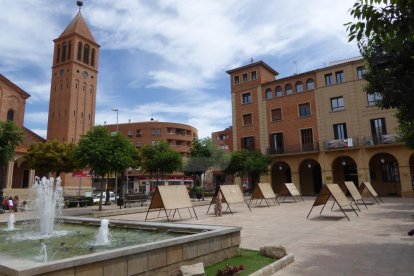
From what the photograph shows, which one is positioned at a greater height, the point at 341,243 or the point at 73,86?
the point at 73,86

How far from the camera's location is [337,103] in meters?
34.5

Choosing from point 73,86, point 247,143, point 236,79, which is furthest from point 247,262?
point 73,86

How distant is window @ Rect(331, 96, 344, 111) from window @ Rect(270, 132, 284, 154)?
6200 mm

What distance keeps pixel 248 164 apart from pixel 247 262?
2697 cm

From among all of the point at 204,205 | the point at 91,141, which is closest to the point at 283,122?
the point at 204,205

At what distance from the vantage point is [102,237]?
23.2 feet

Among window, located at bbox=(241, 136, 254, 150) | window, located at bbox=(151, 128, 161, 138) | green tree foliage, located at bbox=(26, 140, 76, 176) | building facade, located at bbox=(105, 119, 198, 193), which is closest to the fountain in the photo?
green tree foliage, located at bbox=(26, 140, 76, 176)

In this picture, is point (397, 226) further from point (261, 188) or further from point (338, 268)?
point (261, 188)

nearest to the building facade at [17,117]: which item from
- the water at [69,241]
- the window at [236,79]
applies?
the window at [236,79]

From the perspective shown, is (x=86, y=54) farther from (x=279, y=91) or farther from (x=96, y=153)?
(x=96, y=153)

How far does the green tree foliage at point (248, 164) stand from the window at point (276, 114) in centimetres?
514

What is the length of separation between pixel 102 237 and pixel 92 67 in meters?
57.6

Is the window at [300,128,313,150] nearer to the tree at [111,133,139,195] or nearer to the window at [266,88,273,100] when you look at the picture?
the window at [266,88,273,100]

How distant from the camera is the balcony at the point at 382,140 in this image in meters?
29.9
